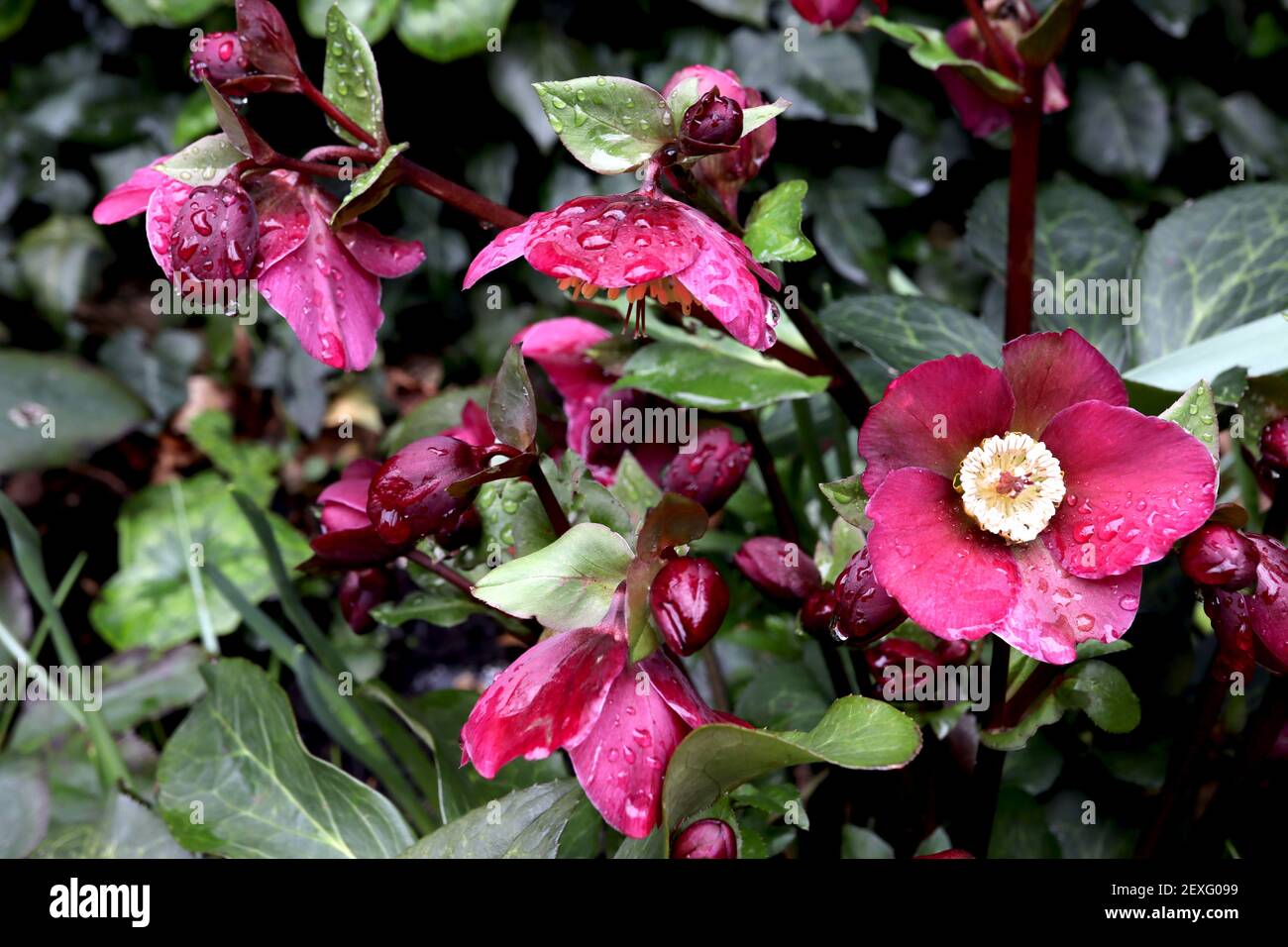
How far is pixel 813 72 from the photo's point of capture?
1276 mm

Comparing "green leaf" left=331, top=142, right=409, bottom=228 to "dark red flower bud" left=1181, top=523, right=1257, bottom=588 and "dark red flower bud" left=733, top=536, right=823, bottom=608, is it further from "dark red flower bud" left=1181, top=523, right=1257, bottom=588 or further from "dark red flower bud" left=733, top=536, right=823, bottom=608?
"dark red flower bud" left=1181, top=523, right=1257, bottom=588

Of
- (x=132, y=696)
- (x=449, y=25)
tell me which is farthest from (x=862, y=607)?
(x=449, y=25)

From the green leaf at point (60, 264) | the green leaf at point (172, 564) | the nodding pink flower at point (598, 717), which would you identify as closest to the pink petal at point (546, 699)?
the nodding pink flower at point (598, 717)

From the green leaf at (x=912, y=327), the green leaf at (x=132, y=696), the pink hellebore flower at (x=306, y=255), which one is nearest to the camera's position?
the pink hellebore flower at (x=306, y=255)

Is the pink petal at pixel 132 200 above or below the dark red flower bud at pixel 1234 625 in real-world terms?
above

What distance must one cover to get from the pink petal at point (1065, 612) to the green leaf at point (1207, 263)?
426 millimetres

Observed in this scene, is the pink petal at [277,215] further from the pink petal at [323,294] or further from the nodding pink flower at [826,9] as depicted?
the nodding pink flower at [826,9]

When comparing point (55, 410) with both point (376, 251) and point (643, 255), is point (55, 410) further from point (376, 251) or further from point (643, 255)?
point (643, 255)

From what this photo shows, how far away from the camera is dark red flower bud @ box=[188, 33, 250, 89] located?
52 centimetres

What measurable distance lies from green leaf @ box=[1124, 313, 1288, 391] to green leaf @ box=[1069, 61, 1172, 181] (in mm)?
741

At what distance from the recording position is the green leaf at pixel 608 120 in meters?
0.46
